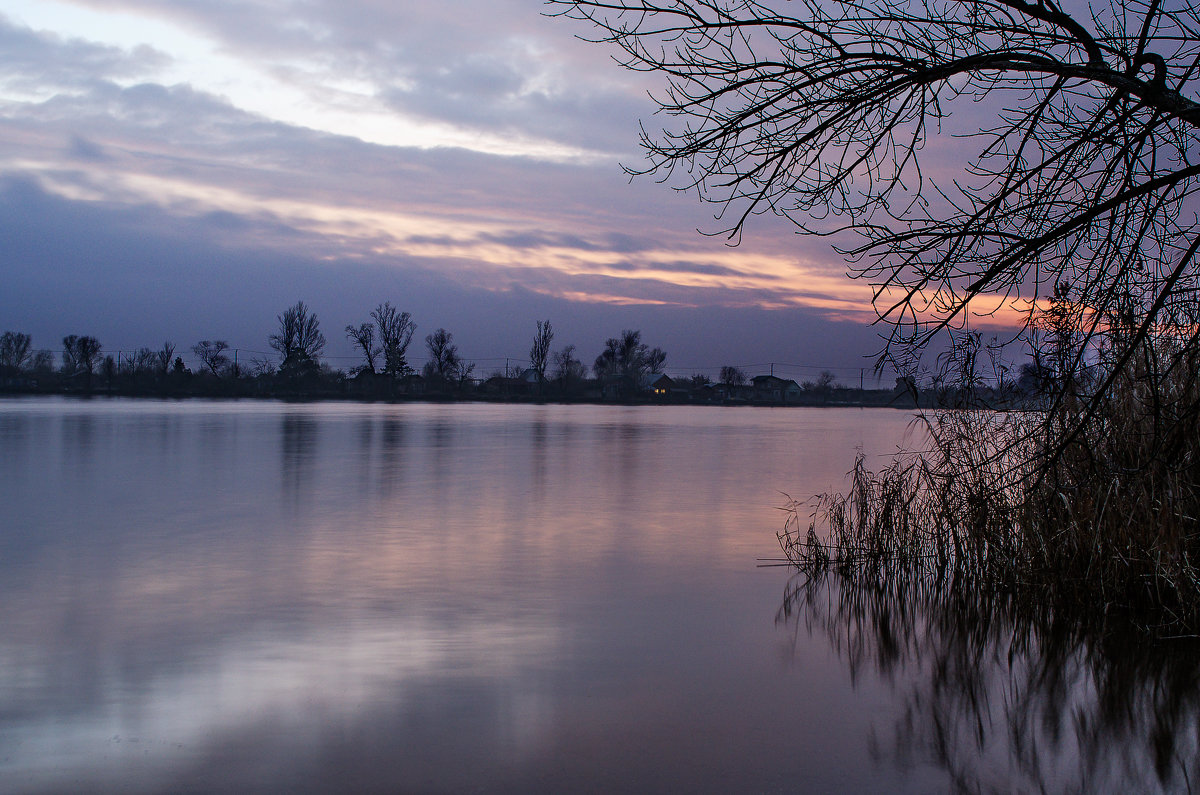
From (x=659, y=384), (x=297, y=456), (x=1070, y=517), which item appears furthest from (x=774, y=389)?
(x=1070, y=517)

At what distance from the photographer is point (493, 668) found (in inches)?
247

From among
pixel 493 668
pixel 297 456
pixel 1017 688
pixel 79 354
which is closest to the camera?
pixel 1017 688

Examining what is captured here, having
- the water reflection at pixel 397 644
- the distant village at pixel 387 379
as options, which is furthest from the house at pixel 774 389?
the water reflection at pixel 397 644

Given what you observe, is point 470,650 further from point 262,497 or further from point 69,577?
point 262,497

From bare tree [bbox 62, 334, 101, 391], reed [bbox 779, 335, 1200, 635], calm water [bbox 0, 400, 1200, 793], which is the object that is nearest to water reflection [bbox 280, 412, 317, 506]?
calm water [bbox 0, 400, 1200, 793]

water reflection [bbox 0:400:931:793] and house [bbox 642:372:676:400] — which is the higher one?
house [bbox 642:372:676:400]

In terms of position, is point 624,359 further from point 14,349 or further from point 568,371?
point 14,349

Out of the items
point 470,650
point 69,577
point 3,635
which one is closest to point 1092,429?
point 470,650

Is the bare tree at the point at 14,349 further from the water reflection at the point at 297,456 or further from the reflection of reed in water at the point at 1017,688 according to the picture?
the reflection of reed in water at the point at 1017,688

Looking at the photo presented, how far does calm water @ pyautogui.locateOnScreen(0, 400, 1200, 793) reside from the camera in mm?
4707

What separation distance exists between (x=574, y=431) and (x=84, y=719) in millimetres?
28563

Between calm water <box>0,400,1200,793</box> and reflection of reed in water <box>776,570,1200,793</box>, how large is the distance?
3 cm

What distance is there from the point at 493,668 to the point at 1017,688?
3.50 meters

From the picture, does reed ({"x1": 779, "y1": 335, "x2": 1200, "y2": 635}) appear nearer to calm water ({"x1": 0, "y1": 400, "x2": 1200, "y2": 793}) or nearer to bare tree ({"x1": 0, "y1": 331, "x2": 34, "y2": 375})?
calm water ({"x1": 0, "y1": 400, "x2": 1200, "y2": 793})
